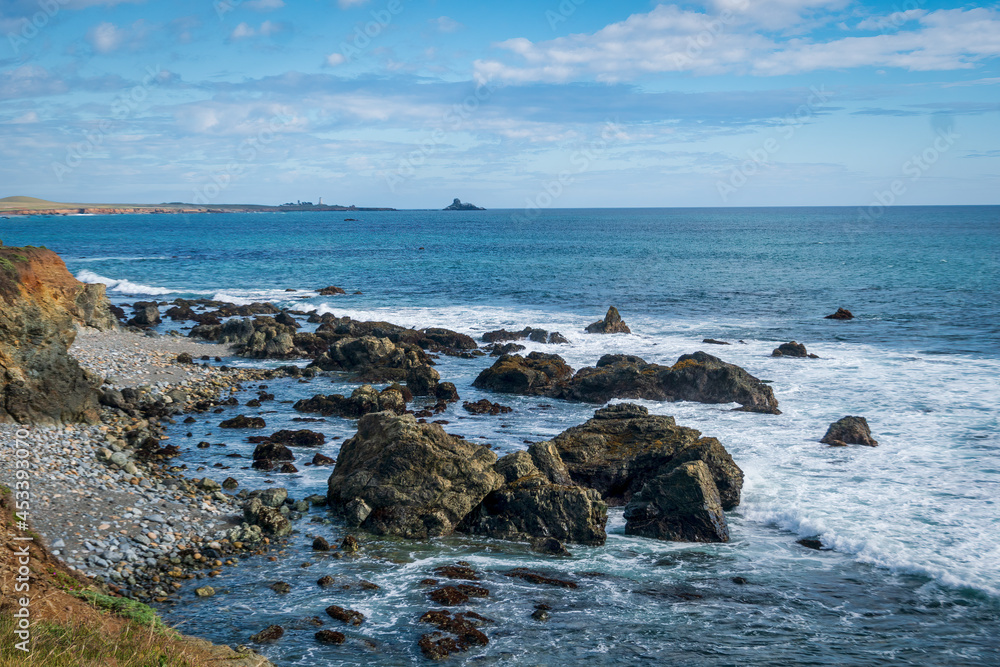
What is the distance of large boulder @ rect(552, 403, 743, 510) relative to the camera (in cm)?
1641

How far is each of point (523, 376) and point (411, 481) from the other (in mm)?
12003

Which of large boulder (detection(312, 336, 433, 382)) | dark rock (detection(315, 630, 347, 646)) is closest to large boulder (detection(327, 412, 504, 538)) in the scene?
dark rock (detection(315, 630, 347, 646))

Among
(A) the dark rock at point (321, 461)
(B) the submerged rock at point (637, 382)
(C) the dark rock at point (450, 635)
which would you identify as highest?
(B) the submerged rock at point (637, 382)

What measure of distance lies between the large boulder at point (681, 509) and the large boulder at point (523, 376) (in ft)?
38.0

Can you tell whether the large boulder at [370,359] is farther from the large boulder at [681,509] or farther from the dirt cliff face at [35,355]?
the large boulder at [681,509]

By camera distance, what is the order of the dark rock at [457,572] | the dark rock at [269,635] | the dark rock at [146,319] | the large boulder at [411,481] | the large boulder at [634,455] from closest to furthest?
1. the dark rock at [269,635]
2. the dark rock at [457,572]
3. the large boulder at [411,481]
4. the large boulder at [634,455]
5. the dark rock at [146,319]

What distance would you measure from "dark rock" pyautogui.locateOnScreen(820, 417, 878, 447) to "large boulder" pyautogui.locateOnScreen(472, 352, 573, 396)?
33.4 ft

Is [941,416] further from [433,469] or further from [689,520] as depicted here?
[433,469]

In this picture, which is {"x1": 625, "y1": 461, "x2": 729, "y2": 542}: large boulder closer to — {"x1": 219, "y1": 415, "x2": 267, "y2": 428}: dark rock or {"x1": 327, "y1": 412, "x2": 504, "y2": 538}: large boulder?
{"x1": 327, "y1": 412, "x2": 504, "y2": 538}: large boulder

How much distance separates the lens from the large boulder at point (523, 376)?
87.9 feet

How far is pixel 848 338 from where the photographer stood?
37.1m

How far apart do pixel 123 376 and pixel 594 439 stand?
1769 cm

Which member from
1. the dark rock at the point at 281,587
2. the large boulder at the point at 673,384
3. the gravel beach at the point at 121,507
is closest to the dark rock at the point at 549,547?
the dark rock at the point at 281,587

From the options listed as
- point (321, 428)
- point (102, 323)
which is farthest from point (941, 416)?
point (102, 323)
